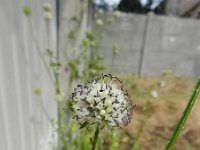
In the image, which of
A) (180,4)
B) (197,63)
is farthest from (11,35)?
(180,4)

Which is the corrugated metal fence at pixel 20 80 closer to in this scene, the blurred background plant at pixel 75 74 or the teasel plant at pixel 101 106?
the blurred background plant at pixel 75 74

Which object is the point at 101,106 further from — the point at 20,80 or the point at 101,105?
the point at 20,80

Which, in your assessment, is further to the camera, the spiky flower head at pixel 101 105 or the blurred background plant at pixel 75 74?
the blurred background plant at pixel 75 74

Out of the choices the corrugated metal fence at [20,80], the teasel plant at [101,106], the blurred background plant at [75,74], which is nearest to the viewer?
the teasel plant at [101,106]

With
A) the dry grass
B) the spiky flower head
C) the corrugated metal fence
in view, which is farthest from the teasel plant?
the dry grass

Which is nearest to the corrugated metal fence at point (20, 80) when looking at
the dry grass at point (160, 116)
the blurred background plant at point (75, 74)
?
the blurred background plant at point (75, 74)

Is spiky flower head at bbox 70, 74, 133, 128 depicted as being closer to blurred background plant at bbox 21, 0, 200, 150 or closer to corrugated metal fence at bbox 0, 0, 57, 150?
blurred background plant at bbox 21, 0, 200, 150

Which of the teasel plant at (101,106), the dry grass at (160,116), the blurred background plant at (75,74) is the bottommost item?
the dry grass at (160,116)

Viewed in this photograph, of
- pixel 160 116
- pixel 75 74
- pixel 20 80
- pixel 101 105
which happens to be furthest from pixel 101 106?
pixel 160 116
